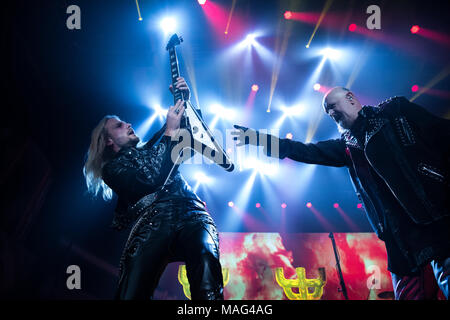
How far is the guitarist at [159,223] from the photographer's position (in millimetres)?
1264

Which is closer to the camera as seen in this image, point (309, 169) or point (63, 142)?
point (63, 142)

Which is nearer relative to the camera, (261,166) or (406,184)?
(406,184)

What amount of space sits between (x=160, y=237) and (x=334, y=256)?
7.54m

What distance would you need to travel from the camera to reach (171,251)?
1448 millimetres

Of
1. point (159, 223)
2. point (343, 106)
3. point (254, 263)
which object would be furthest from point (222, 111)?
point (159, 223)

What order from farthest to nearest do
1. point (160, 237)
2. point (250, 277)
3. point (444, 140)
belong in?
point (250, 277), point (444, 140), point (160, 237)

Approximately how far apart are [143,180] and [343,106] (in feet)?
6.28

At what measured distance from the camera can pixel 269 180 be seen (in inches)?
319

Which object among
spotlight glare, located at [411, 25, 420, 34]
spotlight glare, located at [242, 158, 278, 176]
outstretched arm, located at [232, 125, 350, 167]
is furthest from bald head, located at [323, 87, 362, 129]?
spotlight glare, located at [242, 158, 278, 176]

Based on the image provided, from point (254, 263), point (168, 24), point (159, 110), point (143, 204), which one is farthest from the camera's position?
point (254, 263)

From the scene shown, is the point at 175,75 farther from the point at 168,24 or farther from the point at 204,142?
the point at 168,24
